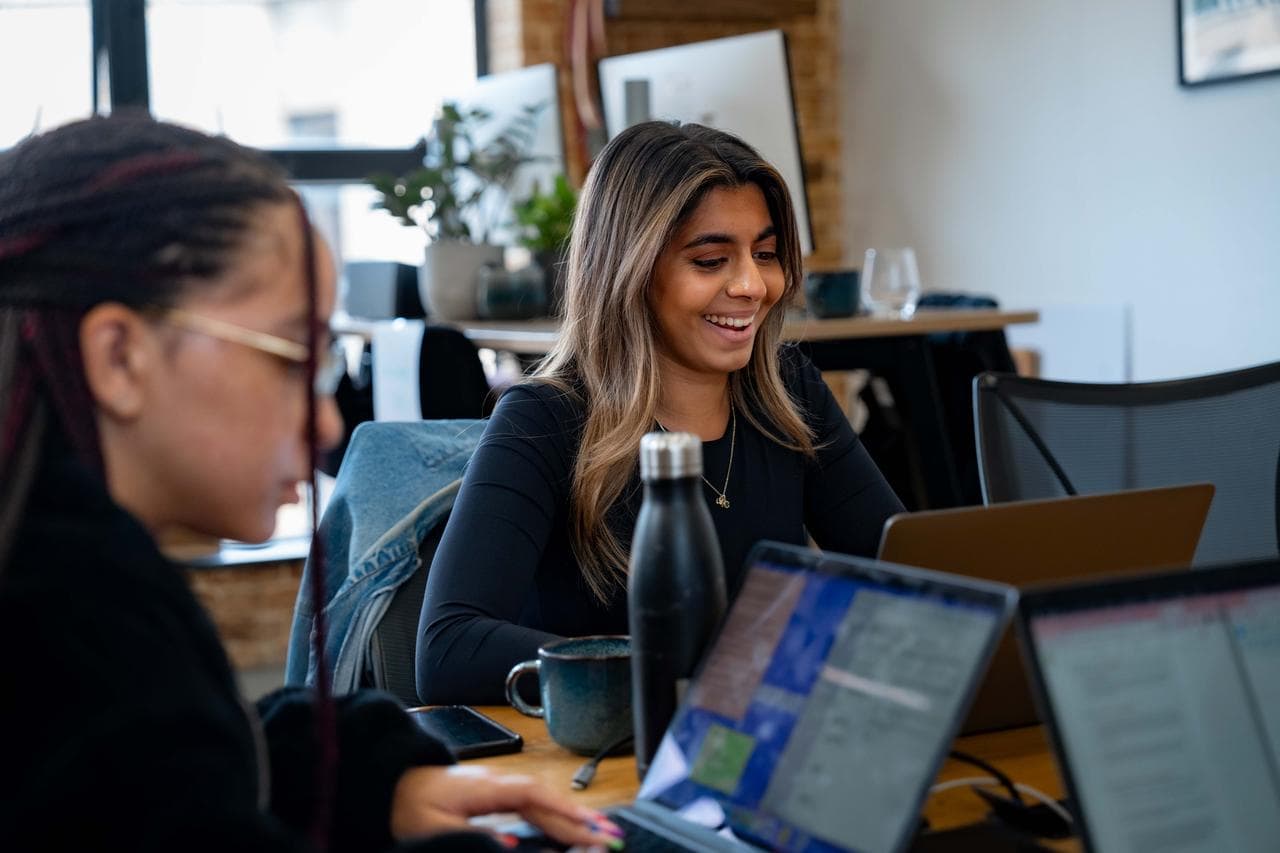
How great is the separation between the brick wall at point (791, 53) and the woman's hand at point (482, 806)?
3.60 meters

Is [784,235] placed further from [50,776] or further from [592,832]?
[50,776]

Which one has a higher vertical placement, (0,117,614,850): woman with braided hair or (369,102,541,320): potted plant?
(369,102,541,320): potted plant

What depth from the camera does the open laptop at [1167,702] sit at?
30.4 inches

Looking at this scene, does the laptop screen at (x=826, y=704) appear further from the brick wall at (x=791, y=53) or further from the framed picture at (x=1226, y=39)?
the brick wall at (x=791, y=53)

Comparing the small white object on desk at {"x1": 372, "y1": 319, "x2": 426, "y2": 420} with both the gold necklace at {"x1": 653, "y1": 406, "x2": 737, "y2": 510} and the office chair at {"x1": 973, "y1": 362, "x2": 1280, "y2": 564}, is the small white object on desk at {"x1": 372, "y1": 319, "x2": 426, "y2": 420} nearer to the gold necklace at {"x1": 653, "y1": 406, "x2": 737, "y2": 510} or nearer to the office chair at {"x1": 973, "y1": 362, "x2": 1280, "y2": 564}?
the gold necklace at {"x1": 653, "y1": 406, "x2": 737, "y2": 510}

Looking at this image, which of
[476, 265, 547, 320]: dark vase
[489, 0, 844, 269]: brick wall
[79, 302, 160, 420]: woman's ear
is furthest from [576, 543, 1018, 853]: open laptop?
[489, 0, 844, 269]: brick wall

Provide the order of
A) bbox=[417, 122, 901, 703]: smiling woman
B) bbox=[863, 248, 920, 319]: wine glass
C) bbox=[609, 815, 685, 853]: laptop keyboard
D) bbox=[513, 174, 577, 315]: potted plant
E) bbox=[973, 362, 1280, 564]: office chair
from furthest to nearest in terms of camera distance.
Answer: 1. bbox=[513, 174, 577, 315]: potted plant
2. bbox=[863, 248, 920, 319]: wine glass
3. bbox=[973, 362, 1280, 564]: office chair
4. bbox=[417, 122, 901, 703]: smiling woman
5. bbox=[609, 815, 685, 853]: laptop keyboard

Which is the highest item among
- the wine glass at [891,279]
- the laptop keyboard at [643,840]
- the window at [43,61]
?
the window at [43,61]

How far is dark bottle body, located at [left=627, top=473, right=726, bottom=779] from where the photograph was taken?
38.9 inches

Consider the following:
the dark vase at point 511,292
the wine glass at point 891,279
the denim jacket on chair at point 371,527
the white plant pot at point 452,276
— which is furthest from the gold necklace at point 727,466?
the white plant pot at point 452,276

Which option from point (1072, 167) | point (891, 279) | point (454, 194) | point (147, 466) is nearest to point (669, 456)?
point (147, 466)

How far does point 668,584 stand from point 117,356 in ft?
1.28

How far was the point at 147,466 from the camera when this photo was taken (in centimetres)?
81

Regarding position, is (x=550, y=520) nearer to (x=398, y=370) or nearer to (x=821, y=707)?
(x=821, y=707)
